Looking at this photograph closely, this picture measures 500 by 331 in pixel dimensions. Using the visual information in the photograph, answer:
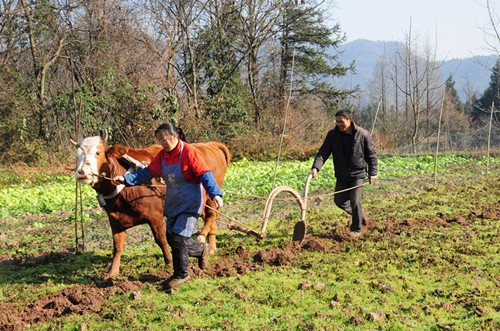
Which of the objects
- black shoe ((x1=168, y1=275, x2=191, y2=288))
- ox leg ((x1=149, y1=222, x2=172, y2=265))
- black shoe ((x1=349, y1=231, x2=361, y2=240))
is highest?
ox leg ((x1=149, y1=222, x2=172, y2=265))

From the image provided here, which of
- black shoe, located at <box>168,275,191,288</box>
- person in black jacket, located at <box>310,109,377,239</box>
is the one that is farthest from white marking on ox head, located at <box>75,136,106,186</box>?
person in black jacket, located at <box>310,109,377,239</box>

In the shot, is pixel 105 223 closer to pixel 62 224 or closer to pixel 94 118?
pixel 62 224

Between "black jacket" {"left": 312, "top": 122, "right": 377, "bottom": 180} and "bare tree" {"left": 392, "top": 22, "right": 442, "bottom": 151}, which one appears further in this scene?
"bare tree" {"left": 392, "top": 22, "right": 442, "bottom": 151}

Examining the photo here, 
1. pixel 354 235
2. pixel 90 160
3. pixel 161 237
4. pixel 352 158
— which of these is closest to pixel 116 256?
pixel 161 237

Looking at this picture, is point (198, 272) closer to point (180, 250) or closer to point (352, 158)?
point (180, 250)

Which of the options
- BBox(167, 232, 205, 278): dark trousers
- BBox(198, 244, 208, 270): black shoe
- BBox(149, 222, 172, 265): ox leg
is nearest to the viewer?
BBox(167, 232, 205, 278): dark trousers

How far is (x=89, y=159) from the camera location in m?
5.48

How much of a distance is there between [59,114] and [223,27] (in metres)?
10.9

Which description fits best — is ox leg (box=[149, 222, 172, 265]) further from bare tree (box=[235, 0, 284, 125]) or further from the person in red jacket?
bare tree (box=[235, 0, 284, 125])

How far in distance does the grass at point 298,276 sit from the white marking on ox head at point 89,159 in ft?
4.38

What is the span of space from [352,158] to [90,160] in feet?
13.7

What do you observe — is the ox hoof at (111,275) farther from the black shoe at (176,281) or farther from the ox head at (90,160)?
the ox head at (90,160)

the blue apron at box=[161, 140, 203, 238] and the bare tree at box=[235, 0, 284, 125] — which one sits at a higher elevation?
the bare tree at box=[235, 0, 284, 125]

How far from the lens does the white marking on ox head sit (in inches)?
209
